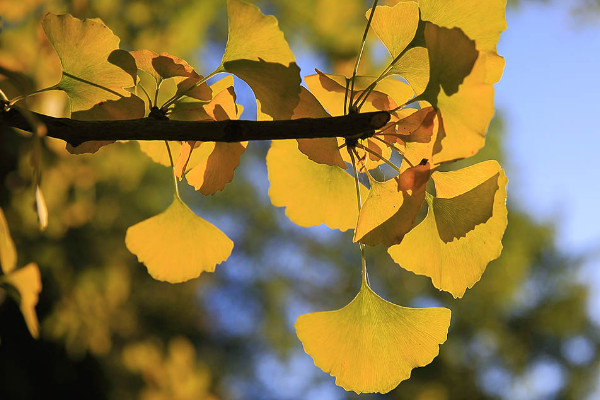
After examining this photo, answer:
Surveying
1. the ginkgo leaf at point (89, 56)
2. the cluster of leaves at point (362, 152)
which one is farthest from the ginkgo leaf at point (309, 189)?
the ginkgo leaf at point (89, 56)

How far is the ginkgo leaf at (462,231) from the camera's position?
0.31 metres

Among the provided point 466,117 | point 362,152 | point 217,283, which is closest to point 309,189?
point 362,152

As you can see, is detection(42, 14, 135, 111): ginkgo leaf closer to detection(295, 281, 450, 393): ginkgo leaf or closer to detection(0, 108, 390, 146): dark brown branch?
detection(0, 108, 390, 146): dark brown branch

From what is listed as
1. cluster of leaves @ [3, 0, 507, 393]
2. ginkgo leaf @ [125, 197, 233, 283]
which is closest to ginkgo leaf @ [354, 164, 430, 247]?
cluster of leaves @ [3, 0, 507, 393]

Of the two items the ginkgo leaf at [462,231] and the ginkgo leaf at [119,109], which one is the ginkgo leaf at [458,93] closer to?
the ginkgo leaf at [462,231]

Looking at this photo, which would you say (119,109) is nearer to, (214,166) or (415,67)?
(214,166)

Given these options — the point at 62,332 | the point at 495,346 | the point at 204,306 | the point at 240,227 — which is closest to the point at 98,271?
the point at 62,332

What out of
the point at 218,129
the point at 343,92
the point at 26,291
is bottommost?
the point at 26,291

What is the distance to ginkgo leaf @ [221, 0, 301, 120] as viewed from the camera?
0.26 meters

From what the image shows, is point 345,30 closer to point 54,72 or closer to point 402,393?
point 54,72

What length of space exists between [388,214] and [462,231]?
6 centimetres

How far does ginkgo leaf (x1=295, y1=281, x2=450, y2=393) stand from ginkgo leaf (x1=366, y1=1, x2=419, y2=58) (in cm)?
17

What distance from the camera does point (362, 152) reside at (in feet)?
1.12

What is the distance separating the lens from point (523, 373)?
677 cm
